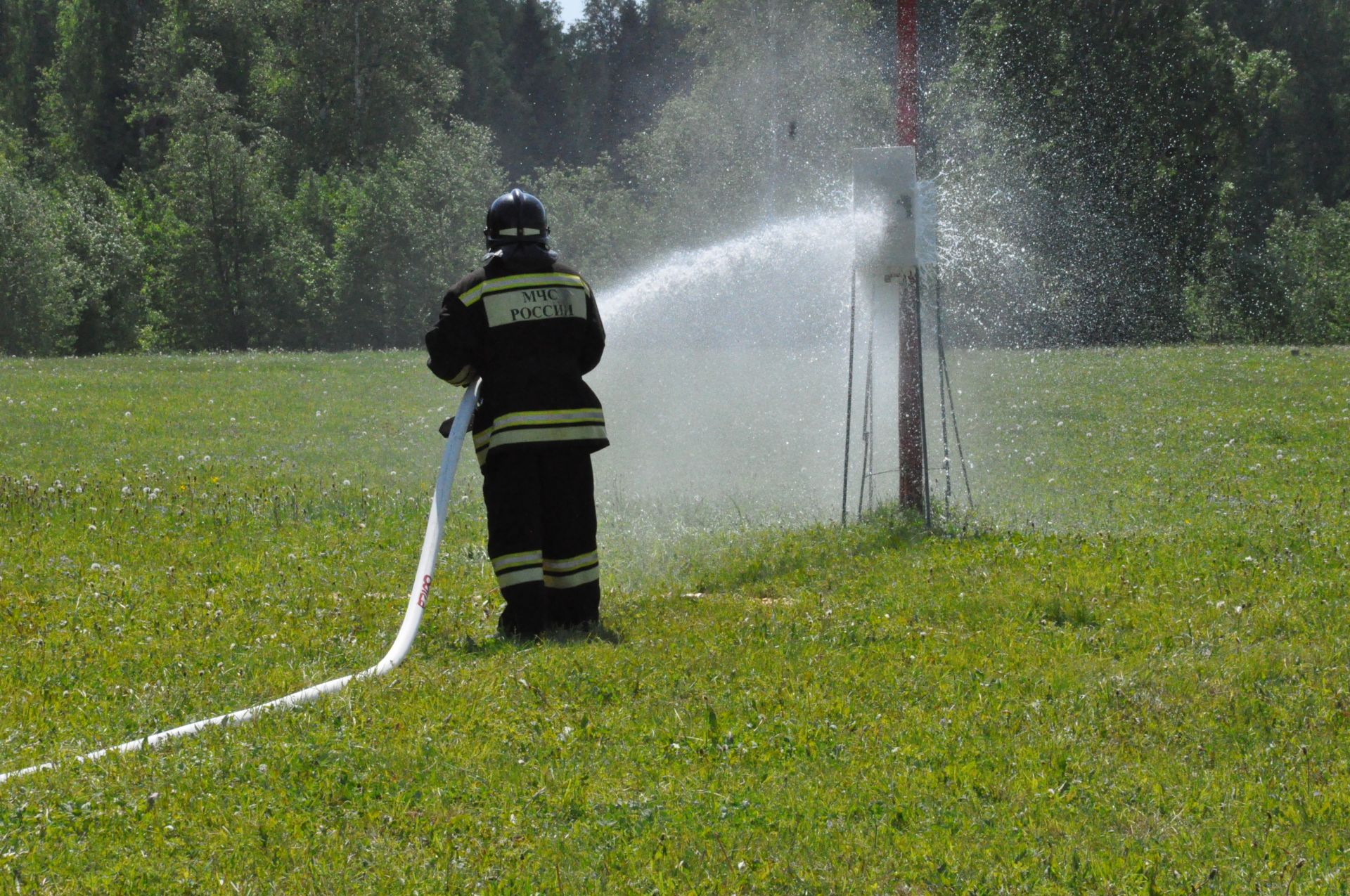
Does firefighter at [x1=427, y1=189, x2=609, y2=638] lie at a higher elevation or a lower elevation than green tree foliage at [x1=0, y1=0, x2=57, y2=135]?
lower

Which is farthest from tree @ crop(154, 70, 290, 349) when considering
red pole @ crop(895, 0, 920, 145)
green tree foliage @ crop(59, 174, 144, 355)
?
red pole @ crop(895, 0, 920, 145)

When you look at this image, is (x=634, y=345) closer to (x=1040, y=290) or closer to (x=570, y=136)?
(x=1040, y=290)

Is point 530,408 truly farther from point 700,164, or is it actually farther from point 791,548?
point 700,164

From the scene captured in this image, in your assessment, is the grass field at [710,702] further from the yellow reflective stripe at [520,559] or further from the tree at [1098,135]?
the tree at [1098,135]

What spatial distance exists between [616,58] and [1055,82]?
61737mm

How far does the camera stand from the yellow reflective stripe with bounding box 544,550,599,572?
22.9 ft

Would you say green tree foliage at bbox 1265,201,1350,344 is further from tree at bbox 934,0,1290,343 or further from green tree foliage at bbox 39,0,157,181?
green tree foliage at bbox 39,0,157,181

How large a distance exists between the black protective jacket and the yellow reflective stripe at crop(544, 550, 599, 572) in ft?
1.69

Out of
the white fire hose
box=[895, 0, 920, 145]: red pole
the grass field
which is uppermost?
box=[895, 0, 920, 145]: red pole

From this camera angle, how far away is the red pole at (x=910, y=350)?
9523 millimetres

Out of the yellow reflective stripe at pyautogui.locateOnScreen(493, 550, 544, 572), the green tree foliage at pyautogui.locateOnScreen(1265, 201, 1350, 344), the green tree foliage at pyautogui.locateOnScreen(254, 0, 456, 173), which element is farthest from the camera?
the green tree foliage at pyautogui.locateOnScreen(254, 0, 456, 173)

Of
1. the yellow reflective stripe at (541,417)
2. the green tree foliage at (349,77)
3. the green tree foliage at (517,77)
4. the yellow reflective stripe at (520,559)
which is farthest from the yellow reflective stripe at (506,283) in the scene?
the green tree foliage at (517,77)

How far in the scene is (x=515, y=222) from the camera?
6.98 m

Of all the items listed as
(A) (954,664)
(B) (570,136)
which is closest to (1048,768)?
(A) (954,664)
